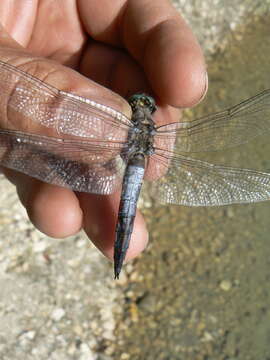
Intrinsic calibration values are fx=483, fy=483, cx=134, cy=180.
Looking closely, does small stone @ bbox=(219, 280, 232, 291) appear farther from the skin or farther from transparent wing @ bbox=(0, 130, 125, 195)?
transparent wing @ bbox=(0, 130, 125, 195)

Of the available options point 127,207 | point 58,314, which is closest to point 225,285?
point 58,314

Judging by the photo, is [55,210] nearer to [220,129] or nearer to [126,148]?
[126,148]

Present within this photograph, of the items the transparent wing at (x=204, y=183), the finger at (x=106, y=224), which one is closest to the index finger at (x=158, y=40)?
the transparent wing at (x=204, y=183)

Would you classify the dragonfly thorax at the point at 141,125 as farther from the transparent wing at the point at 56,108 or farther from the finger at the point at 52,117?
the finger at the point at 52,117

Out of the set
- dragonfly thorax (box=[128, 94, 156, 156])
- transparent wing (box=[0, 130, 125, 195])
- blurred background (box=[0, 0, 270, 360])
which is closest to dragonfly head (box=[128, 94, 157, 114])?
dragonfly thorax (box=[128, 94, 156, 156])

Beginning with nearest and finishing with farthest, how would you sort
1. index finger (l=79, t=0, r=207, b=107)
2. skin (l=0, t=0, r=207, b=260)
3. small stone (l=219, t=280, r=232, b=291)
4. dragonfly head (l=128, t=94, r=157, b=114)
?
1. skin (l=0, t=0, r=207, b=260)
2. index finger (l=79, t=0, r=207, b=107)
3. dragonfly head (l=128, t=94, r=157, b=114)
4. small stone (l=219, t=280, r=232, b=291)
